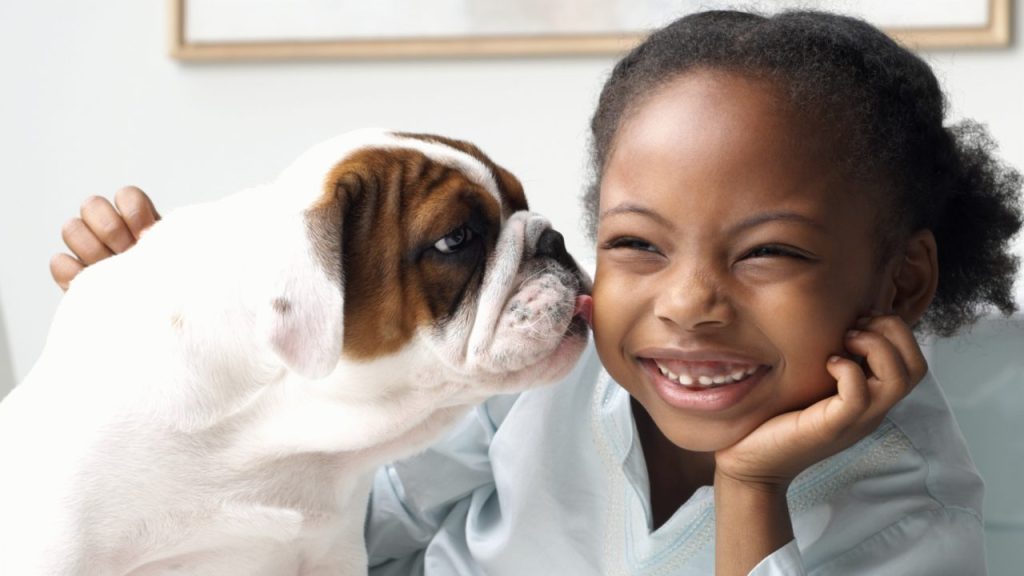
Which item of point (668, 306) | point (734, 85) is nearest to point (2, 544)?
point (668, 306)

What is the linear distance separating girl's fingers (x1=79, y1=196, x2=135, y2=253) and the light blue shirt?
1.28 feet

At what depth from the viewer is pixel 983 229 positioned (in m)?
1.26

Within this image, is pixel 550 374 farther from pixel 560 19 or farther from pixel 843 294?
pixel 560 19

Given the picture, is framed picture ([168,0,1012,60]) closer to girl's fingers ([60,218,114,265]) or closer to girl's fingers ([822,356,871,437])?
girl's fingers ([60,218,114,265])

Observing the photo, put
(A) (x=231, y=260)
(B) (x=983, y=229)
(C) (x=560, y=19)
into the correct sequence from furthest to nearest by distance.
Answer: (C) (x=560, y=19)
(B) (x=983, y=229)
(A) (x=231, y=260)

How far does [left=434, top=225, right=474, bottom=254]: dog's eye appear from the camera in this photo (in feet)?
3.36

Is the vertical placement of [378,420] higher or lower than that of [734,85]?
lower

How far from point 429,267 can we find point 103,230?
18.7 inches

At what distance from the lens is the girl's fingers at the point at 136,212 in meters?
1.33

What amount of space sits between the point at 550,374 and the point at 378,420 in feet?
0.50

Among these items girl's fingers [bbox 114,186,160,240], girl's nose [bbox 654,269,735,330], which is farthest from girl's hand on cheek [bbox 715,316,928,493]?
girl's fingers [bbox 114,186,160,240]

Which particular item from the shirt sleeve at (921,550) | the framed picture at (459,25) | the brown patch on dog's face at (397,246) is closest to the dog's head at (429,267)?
the brown patch on dog's face at (397,246)

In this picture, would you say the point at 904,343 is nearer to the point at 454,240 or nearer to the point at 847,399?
the point at 847,399

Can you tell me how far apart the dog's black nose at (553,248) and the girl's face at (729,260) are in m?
0.04
